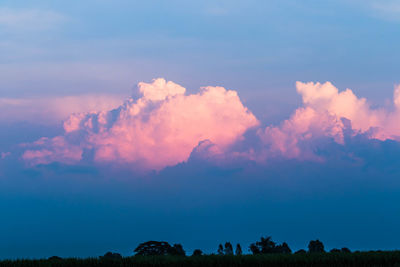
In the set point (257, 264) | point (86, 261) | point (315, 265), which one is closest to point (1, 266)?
point (86, 261)

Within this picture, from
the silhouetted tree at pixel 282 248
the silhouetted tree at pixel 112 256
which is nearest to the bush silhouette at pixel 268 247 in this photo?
the silhouetted tree at pixel 282 248

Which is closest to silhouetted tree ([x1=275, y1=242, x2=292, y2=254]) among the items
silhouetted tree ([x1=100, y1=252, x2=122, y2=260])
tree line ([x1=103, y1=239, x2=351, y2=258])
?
tree line ([x1=103, y1=239, x2=351, y2=258])

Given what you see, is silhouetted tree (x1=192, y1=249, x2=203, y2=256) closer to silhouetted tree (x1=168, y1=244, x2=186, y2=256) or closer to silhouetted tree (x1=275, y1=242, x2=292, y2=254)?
silhouetted tree (x1=168, y1=244, x2=186, y2=256)

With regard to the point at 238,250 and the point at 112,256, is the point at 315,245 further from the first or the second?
the point at 112,256

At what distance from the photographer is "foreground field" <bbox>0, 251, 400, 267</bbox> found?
141 ft

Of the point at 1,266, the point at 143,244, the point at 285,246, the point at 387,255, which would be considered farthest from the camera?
the point at 285,246

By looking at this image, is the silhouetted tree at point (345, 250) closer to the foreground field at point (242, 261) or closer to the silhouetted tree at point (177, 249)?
the foreground field at point (242, 261)

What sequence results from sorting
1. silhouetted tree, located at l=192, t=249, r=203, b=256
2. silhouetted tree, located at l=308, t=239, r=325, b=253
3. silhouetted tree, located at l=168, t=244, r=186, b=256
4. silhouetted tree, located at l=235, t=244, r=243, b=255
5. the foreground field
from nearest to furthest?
1. the foreground field
2. silhouetted tree, located at l=192, t=249, r=203, b=256
3. silhouetted tree, located at l=235, t=244, r=243, b=255
4. silhouetted tree, located at l=168, t=244, r=186, b=256
5. silhouetted tree, located at l=308, t=239, r=325, b=253

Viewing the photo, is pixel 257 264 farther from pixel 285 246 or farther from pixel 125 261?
pixel 285 246

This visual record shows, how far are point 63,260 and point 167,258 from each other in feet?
28.2

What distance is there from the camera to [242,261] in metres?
43.9

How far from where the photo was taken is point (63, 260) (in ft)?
142

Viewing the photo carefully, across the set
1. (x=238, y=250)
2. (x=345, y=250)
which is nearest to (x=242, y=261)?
(x=238, y=250)

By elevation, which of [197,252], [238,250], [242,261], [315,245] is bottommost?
[242,261]
